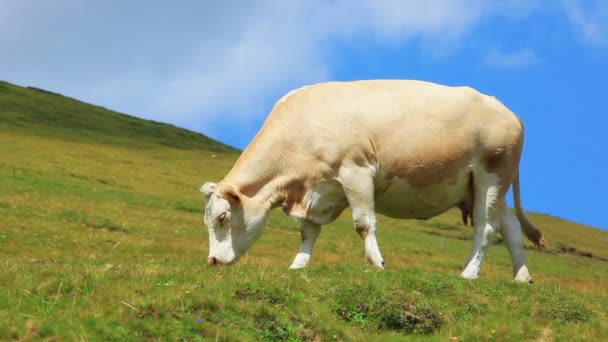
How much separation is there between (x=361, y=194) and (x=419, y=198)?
4.72ft

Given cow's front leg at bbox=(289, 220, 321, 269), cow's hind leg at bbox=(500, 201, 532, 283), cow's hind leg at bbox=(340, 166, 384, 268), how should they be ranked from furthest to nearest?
cow's hind leg at bbox=(500, 201, 532, 283) < cow's front leg at bbox=(289, 220, 321, 269) < cow's hind leg at bbox=(340, 166, 384, 268)

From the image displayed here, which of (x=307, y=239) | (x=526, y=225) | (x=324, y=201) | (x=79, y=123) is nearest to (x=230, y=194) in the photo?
(x=324, y=201)

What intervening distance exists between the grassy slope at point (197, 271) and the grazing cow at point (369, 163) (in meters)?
0.89

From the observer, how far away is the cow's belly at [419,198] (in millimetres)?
13930

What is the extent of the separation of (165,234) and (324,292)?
24719 mm

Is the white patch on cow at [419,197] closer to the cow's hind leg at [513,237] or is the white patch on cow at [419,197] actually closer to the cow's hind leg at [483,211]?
the cow's hind leg at [483,211]

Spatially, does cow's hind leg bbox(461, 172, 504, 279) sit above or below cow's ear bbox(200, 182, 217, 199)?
above

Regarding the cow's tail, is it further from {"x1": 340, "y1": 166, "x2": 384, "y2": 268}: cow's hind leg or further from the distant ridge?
the distant ridge

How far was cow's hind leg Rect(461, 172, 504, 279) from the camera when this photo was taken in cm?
1430

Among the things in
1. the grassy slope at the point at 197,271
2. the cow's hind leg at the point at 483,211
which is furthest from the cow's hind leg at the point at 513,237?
the grassy slope at the point at 197,271

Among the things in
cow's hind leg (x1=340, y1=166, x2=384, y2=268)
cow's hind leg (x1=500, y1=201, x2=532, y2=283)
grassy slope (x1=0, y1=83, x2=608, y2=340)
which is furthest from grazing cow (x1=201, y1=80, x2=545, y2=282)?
grassy slope (x1=0, y1=83, x2=608, y2=340)

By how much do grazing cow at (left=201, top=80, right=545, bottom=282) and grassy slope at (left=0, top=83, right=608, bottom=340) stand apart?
34.9 inches

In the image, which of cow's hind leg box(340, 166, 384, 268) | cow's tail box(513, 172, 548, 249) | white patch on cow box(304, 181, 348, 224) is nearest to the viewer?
cow's hind leg box(340, 166, 384, 268)

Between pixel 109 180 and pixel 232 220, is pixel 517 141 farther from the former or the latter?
pixel 109 180
